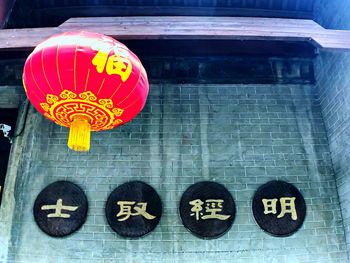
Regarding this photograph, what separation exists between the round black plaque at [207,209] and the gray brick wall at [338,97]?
134 centimetres

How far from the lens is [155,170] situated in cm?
418

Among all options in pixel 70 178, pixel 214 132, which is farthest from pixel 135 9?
pixel 70 178

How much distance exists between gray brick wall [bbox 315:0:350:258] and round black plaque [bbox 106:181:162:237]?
86.8 inches

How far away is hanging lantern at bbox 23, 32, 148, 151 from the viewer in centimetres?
238

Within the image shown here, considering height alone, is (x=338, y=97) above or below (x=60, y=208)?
above

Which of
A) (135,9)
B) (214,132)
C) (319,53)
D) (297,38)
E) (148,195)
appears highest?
(135,9)

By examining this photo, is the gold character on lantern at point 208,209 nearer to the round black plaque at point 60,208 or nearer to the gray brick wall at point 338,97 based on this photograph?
the round black plaque at point 60,208

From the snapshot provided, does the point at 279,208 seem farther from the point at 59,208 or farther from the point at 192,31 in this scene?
the point at 59,208

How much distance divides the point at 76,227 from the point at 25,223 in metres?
0.61

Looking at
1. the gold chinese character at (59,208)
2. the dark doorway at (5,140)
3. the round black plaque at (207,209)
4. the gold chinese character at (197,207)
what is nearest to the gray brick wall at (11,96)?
the dark doorway at (5,140)

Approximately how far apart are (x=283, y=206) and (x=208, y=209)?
893mm

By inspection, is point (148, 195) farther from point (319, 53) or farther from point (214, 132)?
Result: point (319, 53)

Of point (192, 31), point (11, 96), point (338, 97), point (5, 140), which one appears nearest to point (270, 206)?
point (338, 97)

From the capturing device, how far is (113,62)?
8.02ft
